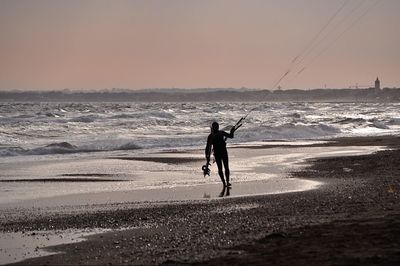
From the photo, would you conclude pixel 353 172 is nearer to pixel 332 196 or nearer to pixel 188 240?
pixel 332 196

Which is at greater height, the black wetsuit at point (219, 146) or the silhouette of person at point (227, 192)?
the black wetsuit at point (219, 146)

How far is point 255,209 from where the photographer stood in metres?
11.3

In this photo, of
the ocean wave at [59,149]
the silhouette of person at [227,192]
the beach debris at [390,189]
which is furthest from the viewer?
the ocean wave at [59,149]

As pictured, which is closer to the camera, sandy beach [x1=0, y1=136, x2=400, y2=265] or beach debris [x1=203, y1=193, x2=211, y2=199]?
sandy beach [x1=0, y1=136, x2=400, y2=265]


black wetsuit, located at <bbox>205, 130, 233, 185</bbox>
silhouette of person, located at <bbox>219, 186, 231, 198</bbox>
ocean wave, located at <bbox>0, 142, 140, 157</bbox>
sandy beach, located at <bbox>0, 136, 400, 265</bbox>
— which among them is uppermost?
black wetsuit, located at <bbox>205, 130, 233, 185</bbox>

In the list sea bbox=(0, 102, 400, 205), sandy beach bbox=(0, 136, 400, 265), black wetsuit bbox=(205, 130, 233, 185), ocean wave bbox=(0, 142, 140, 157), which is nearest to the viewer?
sandy beach bbox=(0, 136, 400, 265)

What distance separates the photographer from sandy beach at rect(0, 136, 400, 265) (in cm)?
733

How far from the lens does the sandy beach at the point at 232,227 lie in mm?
7332

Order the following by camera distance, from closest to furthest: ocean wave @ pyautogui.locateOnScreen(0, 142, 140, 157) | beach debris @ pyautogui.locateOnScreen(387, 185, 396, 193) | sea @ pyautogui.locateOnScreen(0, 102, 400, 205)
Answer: beach debris @ pyautogui.locateOnScreen(387, 185, 396, 193) → sea @ pyautogui.locateOnScreen(0, 102, 400, 205) → ocean wave @ pyautogui.locateOnScreen(0, 142, 140, 157)

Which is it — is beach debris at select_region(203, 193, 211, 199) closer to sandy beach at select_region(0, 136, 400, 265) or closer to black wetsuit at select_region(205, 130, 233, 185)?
sandy beach at select_region(0, 136, 400, 265)

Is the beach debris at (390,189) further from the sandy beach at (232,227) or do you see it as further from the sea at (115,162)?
the sea at (115,162)

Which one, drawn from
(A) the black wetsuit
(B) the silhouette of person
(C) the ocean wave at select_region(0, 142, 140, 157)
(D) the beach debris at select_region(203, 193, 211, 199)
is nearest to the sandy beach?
(D) the beach debris at select_region(203, 193, 211, 199)

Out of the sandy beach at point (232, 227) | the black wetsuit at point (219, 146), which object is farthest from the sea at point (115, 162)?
the sandy beach at point (232, 227)

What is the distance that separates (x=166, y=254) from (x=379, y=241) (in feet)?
7.67
